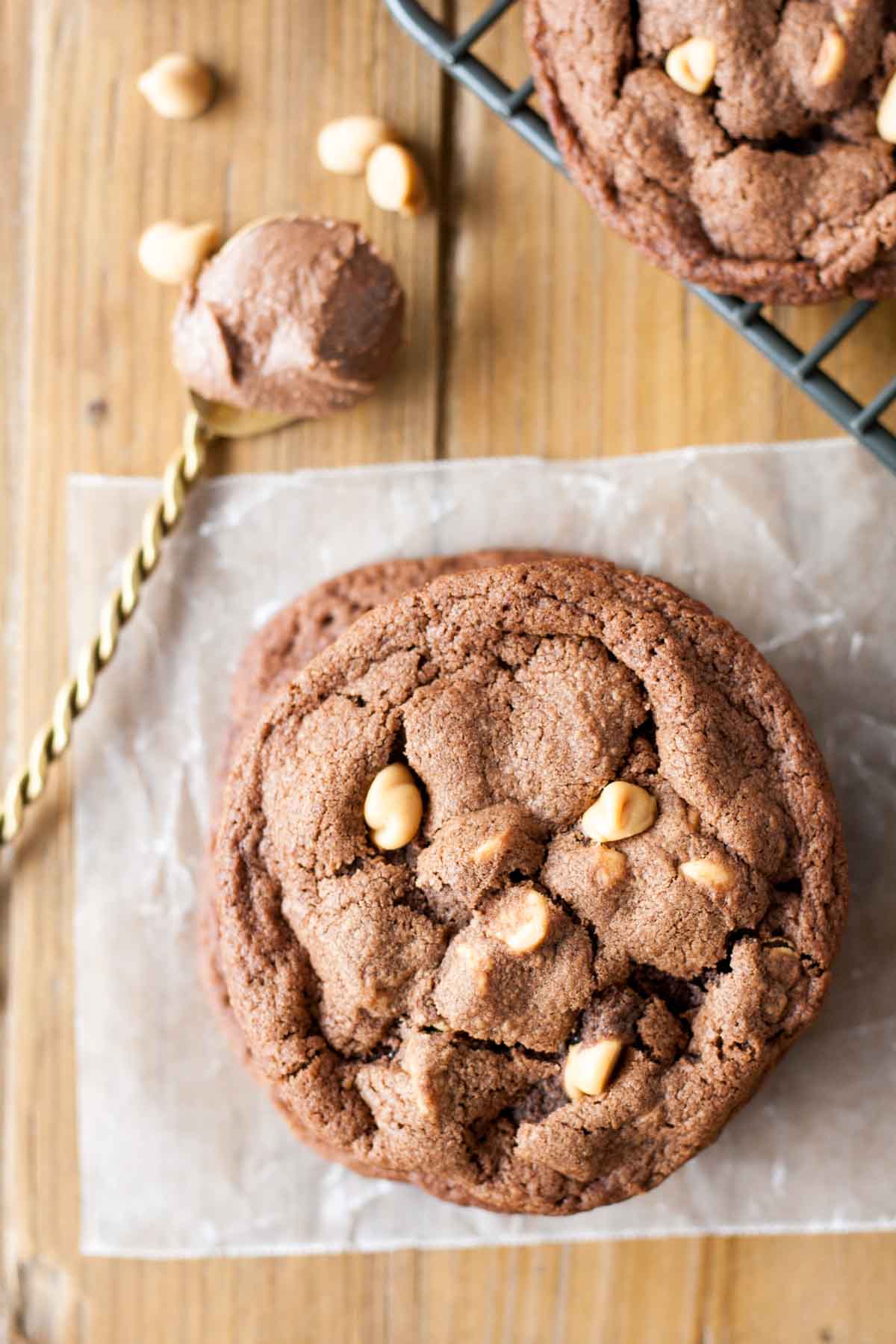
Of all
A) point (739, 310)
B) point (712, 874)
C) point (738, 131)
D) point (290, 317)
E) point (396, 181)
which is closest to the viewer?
point (712, 874)

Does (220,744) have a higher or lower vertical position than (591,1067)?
higher

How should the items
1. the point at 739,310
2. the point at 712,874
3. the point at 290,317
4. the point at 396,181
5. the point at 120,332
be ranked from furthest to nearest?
1. the point at 120,332
2. the point at 396,181
3. the point at 290,317
4. the point at 739,310
5. the point at 712,874

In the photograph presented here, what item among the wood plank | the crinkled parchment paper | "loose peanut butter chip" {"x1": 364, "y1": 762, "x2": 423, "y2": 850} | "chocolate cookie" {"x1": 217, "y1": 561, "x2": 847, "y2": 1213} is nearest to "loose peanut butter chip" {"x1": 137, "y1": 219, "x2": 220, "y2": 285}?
the wood plank

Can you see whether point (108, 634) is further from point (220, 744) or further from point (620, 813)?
point (620, 813)

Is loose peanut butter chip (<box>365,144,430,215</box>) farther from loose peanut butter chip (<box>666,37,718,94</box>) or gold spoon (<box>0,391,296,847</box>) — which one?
loose peanut butter chip (<box>666,37,718,94</box>)

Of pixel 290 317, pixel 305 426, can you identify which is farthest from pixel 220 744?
pixel 290 317

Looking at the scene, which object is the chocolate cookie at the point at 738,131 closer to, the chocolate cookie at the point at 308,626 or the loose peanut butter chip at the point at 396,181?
the loose peanut butter chip at the point at 396,181


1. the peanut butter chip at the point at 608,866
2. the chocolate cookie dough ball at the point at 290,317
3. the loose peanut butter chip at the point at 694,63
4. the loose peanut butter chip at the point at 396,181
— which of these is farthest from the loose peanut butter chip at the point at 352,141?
the peanut butter chip at the point at 608,866

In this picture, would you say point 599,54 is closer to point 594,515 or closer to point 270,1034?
point 594,515
